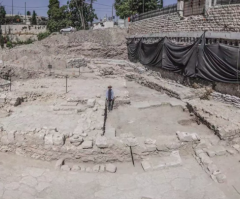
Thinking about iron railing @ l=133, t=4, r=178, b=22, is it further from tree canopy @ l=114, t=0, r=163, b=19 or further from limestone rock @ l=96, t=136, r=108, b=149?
limestone rock @ l=96, t=136, r=108, b=149

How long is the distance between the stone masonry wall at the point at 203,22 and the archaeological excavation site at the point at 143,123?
0.15 feet

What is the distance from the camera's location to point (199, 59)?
1009 cm

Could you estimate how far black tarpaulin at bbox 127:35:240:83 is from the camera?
28.3ft

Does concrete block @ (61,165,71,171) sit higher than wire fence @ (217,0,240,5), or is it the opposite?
wire fence @ (217,0,240,5)

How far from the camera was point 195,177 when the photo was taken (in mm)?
5051

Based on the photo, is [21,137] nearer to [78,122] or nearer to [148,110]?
[78,122]

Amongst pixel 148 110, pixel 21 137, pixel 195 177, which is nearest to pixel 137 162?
pixel 195 177

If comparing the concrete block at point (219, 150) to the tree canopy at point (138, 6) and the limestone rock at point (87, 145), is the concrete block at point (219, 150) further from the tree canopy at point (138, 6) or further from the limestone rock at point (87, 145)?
the tree canopy at point (138, 6)

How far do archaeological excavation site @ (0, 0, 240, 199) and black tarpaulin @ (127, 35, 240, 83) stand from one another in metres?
0.04

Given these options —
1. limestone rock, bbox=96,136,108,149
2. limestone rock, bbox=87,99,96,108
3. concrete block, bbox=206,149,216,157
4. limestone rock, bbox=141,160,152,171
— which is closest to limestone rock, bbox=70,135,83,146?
limestone rock, bbox=96,136,108,149

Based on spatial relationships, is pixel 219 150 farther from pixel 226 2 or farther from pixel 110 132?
pixel 226 2

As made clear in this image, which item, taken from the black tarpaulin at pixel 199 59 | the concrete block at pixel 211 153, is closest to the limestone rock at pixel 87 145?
the concrete block at pixel 211 153

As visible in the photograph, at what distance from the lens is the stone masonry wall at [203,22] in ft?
30.8

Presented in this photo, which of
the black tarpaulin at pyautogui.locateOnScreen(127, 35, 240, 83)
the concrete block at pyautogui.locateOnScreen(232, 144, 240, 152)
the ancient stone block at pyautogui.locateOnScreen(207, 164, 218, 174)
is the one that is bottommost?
the ancient stone block at pyautogui.locateOnScreen(207, 164, 218, 174)
